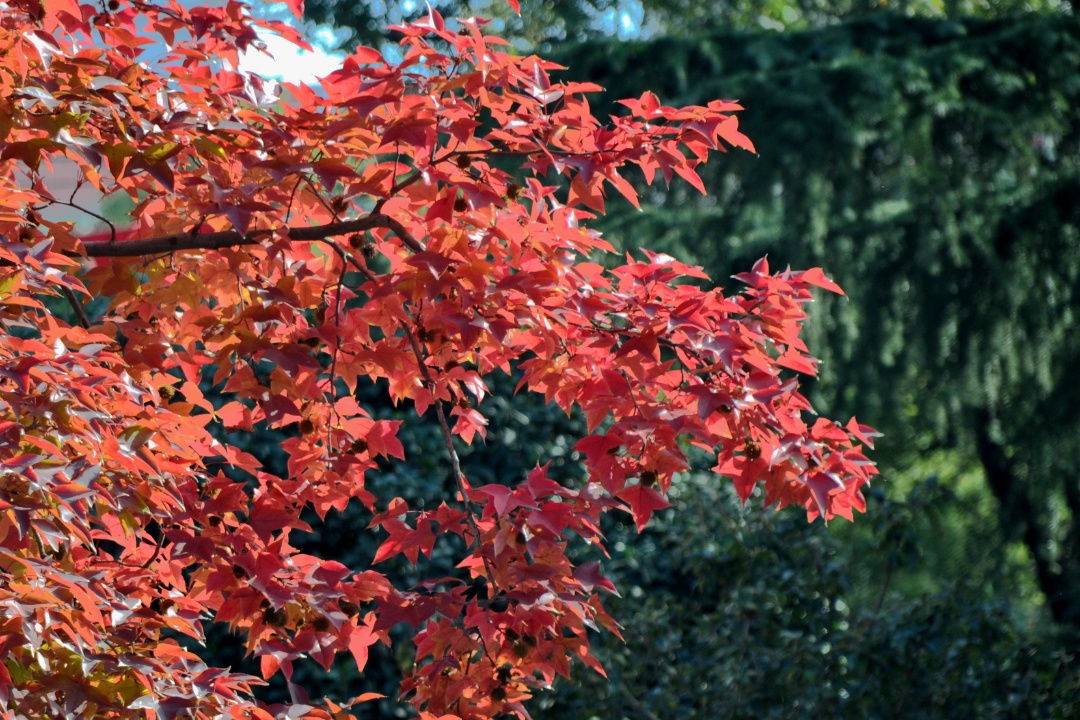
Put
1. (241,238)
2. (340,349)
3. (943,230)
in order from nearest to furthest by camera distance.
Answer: (241,238) < (340,349) < (943,230)

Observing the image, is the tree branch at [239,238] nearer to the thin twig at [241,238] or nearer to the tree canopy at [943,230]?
the thin twig at [241,238]

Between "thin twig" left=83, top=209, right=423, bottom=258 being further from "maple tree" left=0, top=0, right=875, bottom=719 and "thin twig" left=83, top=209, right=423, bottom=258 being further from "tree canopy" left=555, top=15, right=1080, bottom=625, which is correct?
"tree canopy" left=555, top=15, right=1080, bottom=625

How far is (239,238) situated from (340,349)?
0.95 ft

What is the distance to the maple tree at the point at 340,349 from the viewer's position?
5.79 ft

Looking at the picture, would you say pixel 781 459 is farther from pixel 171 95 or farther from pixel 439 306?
pixel 171 95

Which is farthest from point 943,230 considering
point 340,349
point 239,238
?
point 239,238

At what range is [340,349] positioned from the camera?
7.25 feet

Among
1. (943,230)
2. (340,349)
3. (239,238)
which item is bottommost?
(943,230)

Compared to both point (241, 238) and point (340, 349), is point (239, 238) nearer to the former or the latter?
point (241, 238)

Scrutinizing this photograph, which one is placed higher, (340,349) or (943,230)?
(340,349)

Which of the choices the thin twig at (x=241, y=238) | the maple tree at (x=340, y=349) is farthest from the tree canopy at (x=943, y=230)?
the thin twig at (x=241, y=238)

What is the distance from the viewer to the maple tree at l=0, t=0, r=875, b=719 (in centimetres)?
176

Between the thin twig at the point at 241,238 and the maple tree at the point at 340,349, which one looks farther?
the thin twig at the point at 241,238

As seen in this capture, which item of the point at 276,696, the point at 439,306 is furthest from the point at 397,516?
the point at 276,696
